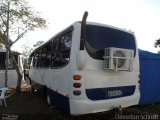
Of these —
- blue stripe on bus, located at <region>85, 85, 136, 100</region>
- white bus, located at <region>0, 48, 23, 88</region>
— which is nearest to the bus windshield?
blue stripe on bus, located at <region>85, 85, 136, 100</region>

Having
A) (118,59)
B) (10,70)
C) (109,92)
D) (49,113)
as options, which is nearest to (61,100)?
(109,92)

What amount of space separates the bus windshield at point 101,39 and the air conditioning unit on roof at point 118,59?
224 millimetres

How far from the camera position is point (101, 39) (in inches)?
250

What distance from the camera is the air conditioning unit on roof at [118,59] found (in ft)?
19.6

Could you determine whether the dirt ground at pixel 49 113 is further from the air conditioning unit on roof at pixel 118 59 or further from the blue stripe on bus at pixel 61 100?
the air conditioning unit on roof at pixel 118 59

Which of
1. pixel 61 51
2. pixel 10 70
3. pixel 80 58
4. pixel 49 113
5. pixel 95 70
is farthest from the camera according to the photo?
pixel 10 70

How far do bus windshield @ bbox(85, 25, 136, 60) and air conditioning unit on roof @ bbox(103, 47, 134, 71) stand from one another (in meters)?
0.22

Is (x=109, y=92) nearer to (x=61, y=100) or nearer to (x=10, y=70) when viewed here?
(x=61, y=100)

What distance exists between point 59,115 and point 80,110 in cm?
209

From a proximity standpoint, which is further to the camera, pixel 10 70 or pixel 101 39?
pixel 10 70

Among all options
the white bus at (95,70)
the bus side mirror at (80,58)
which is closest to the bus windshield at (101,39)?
the white bus at (95,70)

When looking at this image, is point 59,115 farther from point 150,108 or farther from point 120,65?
point 150,108

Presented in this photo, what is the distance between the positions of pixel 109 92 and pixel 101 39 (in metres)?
1.46

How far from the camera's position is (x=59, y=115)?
7668 millimetres
